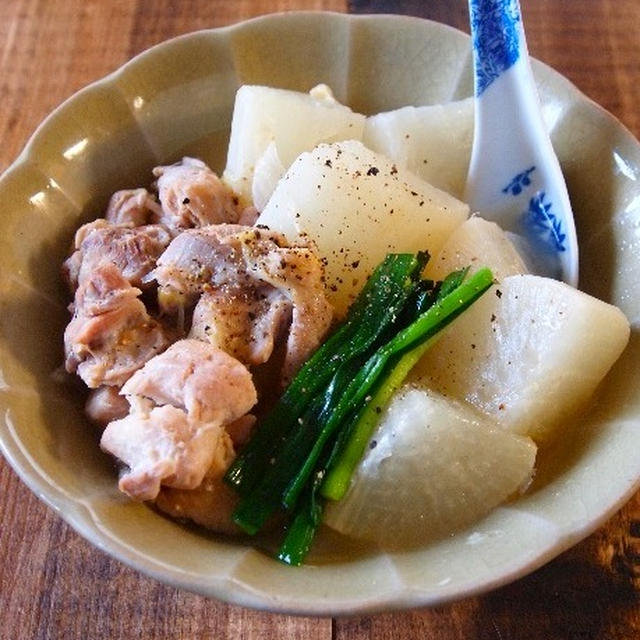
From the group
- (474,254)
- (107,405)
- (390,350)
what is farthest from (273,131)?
(107,405)

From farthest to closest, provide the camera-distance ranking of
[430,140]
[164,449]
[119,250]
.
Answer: [430,140] → [119,250] → [164,449]

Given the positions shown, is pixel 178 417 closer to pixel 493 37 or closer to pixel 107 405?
pixel 107 405

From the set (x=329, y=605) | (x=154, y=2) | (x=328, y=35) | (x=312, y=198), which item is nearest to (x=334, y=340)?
(x=312, y=198)

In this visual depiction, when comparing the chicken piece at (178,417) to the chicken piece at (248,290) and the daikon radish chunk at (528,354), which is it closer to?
the chicken piece at (248,290)

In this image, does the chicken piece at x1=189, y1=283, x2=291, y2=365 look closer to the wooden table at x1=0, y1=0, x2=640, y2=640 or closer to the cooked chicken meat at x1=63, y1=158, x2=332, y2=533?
the cooked chicken meat at x1=63, y1=158, x2=332, y2=533

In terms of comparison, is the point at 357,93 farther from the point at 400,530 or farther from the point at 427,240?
the point at 400,530

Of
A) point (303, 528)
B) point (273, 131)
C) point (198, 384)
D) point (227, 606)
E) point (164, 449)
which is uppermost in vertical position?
point (273, 131)

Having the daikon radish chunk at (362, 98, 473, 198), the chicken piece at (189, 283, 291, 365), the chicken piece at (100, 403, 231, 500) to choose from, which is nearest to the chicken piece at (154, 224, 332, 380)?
the chicken piece at (189, 283, 291, 365)
